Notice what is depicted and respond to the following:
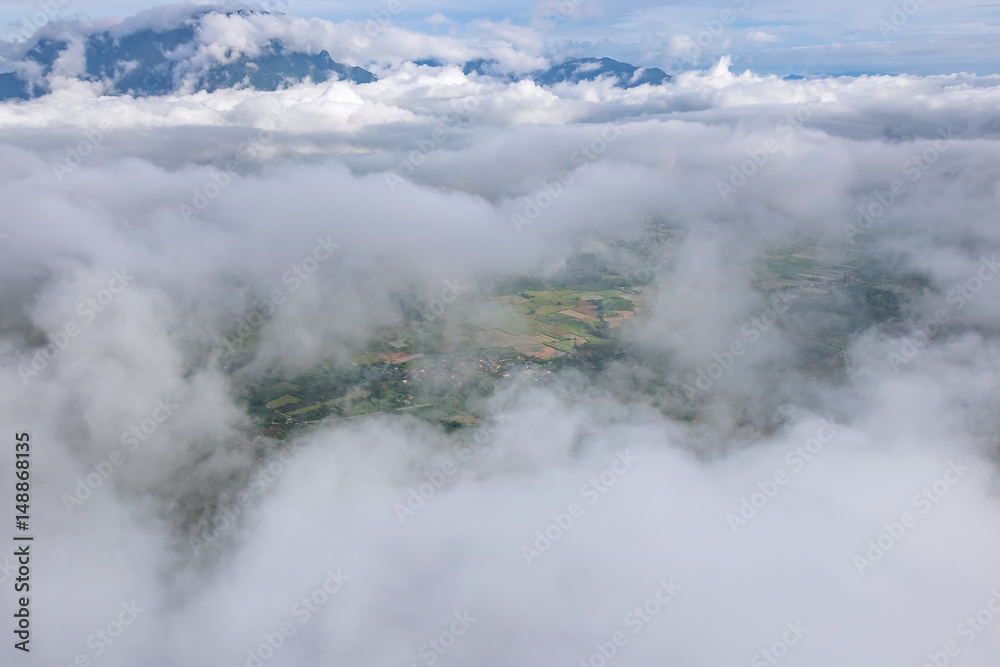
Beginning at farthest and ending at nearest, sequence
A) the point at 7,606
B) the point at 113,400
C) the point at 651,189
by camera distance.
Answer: the point at 651,189 → the point at 113,400 → the point at 7,606

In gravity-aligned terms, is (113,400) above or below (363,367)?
above

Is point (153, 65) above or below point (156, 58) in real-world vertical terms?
below

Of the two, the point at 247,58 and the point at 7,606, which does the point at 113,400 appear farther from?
the point at 247,58

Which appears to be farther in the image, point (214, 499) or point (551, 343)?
point (551, 343)

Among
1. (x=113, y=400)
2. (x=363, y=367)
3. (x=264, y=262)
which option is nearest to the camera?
(x=113, y=400)

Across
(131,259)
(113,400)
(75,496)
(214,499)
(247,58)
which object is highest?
(247,58)

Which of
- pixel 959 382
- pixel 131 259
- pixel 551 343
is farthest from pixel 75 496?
pixel 959 382

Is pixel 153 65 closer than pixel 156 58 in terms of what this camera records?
Yes
